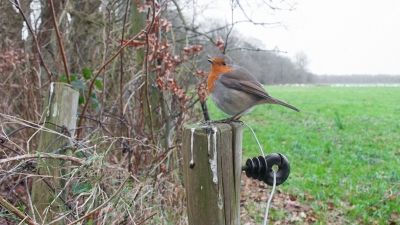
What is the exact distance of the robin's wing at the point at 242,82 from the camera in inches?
83.6

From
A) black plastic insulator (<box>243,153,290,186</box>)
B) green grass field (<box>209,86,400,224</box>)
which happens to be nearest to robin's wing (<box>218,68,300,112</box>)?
black plastic insulator (<box>243,153,290,186</box>)

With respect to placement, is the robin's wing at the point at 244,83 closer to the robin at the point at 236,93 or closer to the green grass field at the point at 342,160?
the robin at the point at 236,93

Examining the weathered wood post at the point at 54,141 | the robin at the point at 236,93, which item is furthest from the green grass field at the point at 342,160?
the weathered wood post at the point at 54,141

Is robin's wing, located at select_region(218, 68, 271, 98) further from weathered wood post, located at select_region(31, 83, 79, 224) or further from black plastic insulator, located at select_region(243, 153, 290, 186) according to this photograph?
weathered wood post, located at select_region(31, 83, 79, 224)

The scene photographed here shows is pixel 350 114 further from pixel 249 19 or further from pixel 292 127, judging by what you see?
pixel 249 19

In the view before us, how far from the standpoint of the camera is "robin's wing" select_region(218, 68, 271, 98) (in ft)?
6.97

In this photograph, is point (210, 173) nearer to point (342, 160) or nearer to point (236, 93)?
point (236, 93)

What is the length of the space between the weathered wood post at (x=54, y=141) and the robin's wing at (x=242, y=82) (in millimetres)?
952

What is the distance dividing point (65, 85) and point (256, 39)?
538 centimetres

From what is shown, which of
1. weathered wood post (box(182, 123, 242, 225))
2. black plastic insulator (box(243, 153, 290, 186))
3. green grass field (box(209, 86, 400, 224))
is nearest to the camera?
weathered wood post (box(182, 123, 242, 225))

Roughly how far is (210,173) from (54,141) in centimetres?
99

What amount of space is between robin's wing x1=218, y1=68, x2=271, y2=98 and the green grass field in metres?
2.90

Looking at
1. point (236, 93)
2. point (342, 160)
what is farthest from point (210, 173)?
point (342, 160)

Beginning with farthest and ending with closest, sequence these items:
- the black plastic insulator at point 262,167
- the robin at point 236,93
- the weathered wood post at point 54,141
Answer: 1. the robin at point 236,93
2. the weathered wood post at point 54,141
3. the black plastic insulator at point 262,167
